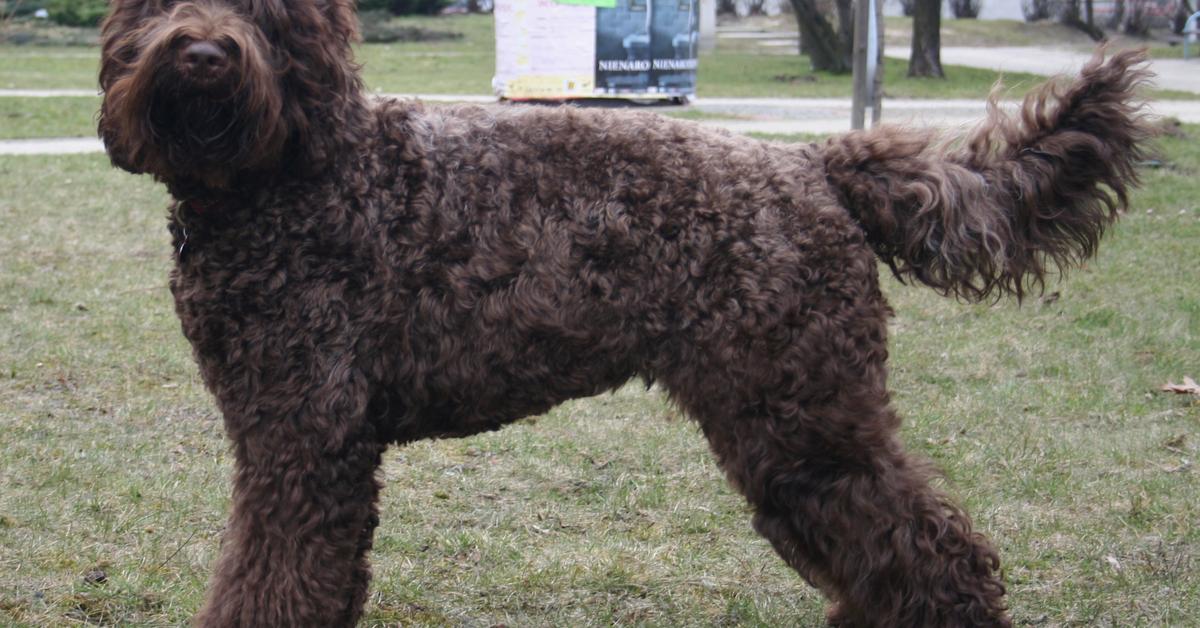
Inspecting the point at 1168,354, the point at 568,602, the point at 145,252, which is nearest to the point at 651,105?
the point at 145,252

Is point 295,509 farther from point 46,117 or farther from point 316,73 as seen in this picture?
point 46,117

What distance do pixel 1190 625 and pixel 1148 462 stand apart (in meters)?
1.57

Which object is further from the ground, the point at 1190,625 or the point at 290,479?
the point at 290,479

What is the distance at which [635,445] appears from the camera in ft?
19.6

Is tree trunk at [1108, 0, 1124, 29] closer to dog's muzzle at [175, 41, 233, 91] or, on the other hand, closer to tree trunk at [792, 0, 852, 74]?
tree trunk at [792, 0, 852, 74]

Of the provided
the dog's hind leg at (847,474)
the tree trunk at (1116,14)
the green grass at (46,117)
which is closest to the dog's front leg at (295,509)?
the dog's hind leg at (847,474)

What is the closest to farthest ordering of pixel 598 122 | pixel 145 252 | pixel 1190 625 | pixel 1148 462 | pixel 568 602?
pixel 598 122
pixel 1190 625
pixel 568 602
pixel 1148 462
pixel 145 252

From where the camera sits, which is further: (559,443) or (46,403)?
(46,403)

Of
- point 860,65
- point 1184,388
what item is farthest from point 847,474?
point 860,65

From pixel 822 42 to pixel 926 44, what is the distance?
3152mm

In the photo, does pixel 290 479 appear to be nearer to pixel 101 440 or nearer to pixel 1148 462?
pixel 101 440

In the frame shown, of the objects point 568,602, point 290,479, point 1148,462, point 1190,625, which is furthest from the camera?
point 1148,462

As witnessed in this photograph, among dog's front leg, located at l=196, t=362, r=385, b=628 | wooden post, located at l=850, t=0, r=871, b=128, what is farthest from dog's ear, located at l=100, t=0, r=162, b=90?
wooden post, located at l=850, t=0, r=871, b=128

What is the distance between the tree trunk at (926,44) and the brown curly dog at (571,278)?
856 inches
